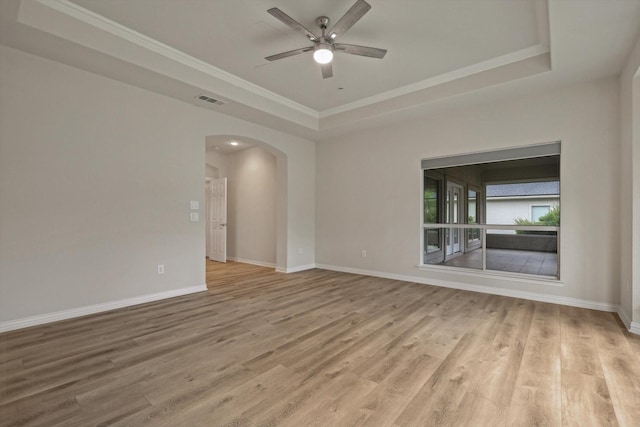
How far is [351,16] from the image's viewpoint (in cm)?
260

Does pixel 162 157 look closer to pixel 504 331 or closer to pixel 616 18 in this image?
pixel 504 331


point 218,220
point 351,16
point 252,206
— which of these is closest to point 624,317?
point 351,16

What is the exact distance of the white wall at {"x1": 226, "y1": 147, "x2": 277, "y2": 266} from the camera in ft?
22.9

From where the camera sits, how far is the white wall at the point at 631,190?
2.96 meters

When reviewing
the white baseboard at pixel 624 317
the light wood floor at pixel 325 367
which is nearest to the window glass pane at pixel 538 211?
the light wood floor at pixel 325 367

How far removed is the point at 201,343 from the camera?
278 centimetres

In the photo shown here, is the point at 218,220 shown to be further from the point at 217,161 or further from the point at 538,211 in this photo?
the point at 538,211

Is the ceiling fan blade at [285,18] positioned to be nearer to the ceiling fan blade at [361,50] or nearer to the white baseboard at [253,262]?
the ceiling fan blade at [361,50]

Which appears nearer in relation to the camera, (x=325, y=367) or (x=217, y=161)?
(x=325, y=367)

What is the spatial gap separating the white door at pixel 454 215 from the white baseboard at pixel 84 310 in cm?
430

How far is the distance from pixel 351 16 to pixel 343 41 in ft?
3.24

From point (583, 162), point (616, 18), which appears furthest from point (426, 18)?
point (583, 162)

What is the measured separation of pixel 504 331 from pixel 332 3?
3719 mm

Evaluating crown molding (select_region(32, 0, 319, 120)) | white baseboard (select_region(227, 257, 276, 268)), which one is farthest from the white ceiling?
white baseboard (select_region(227, 257, 276, 268))
